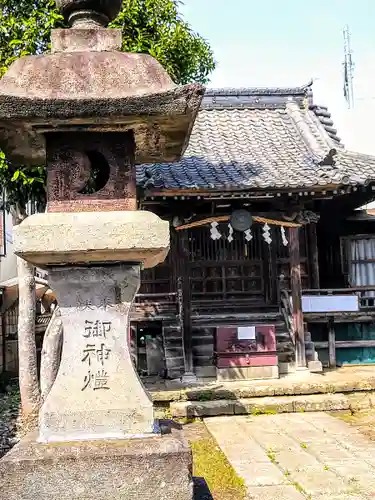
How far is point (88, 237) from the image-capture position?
13.2 feet

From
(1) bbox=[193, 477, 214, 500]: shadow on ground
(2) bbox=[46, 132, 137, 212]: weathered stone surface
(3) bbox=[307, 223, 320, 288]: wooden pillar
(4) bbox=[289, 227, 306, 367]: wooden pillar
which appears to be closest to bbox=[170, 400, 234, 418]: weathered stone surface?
(4) bbox=[289, 227, 306, 367]: wooden pillar

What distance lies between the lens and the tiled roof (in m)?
11.3

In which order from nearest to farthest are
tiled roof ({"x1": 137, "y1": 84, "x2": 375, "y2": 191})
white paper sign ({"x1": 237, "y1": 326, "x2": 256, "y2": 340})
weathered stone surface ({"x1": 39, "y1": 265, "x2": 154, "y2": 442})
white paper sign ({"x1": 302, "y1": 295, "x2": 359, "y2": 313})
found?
weathered stone surface ({"x1": 39, "y1": 265, "x2": 154, "y2": 442}) < tiled roof ({"x1": 137, "y1": 84, "x2": 375, "y2": 191}) < white paper sign ({"x1": 237, "y1": 326, "x2": 256, "y2": 340}) < white paper sign ({"x1": 302, "y1": 295, "x2": 359, "y2": 313})

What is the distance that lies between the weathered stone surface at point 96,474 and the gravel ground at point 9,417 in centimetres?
440

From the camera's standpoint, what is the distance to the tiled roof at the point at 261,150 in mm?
11304

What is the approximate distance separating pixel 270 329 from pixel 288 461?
4527mm

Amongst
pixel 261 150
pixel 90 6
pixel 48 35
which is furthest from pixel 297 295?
pixel 90 6

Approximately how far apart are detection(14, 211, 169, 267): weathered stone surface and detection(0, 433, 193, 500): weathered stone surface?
137 cm

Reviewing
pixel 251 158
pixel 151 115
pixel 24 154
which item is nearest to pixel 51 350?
pixel 24 154

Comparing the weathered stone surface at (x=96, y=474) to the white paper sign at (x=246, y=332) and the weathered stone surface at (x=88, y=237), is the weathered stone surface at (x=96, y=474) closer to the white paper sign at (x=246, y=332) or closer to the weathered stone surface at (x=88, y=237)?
the weathered stone surface at (x=88, y=237)

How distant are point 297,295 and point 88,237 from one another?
28.2ft

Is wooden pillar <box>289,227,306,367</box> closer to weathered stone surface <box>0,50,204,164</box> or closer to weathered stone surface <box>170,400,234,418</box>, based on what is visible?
weathered stone surface <box>170,400,234,418</box>

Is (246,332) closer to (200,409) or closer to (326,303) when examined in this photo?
(200,409)

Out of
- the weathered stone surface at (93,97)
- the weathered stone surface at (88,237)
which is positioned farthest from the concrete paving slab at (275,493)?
the weathered stone surface at (93,97)
